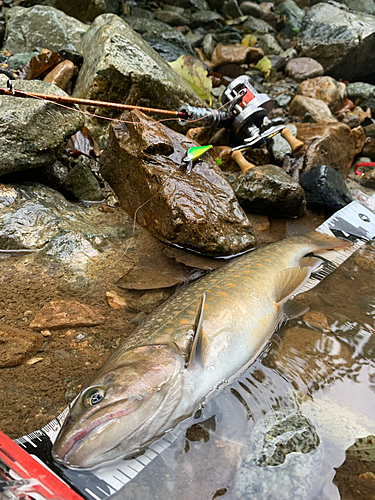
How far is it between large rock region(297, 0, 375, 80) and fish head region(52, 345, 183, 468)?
12354 mm

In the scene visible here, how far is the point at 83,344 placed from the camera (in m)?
2.55

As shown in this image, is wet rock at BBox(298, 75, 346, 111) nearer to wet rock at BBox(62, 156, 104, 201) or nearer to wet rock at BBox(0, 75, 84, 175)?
wet rock at BBox(62, 156, 104, 201)

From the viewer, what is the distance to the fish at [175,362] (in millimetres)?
1751

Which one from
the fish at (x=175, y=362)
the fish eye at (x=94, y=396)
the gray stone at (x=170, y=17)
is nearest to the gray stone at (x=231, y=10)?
the gray stone at (x=170, y=17)

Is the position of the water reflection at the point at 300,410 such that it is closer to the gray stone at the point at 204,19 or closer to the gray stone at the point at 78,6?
the gray stone at the point at 78,6

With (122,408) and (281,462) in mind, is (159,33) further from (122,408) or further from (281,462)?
(281,462)

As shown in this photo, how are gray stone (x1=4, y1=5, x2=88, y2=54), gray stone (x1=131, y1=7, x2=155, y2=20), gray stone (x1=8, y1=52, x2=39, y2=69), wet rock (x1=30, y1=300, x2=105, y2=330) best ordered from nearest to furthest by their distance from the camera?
wet rock (x1=30, y1=300, x2=105, y2=330) → gray stone (x1=8, y1=52, x2=39, y2=69) → gray stone (x1=4, y1=5, x2=88, y2=54) → gray stone (x1=131, y1=7, x2=155, y2=20)

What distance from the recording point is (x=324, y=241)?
408cm

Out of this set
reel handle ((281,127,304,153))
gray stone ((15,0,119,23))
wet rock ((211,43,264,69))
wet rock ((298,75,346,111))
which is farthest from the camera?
wet rock ((211,43,264,69))

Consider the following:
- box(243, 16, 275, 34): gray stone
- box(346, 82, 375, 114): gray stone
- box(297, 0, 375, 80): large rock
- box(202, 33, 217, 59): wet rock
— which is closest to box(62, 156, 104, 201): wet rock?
box(346, 82, 375, 114): gray stone

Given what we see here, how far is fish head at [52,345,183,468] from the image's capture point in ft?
5.60

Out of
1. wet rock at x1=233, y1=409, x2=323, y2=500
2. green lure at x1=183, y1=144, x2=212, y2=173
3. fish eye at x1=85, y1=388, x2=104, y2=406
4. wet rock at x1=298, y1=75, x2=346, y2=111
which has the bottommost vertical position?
wet rock at x1=233, y1=409, x2=323, y2=500

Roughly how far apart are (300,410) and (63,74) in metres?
6.12

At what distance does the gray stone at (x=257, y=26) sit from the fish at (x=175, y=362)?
552 inches
